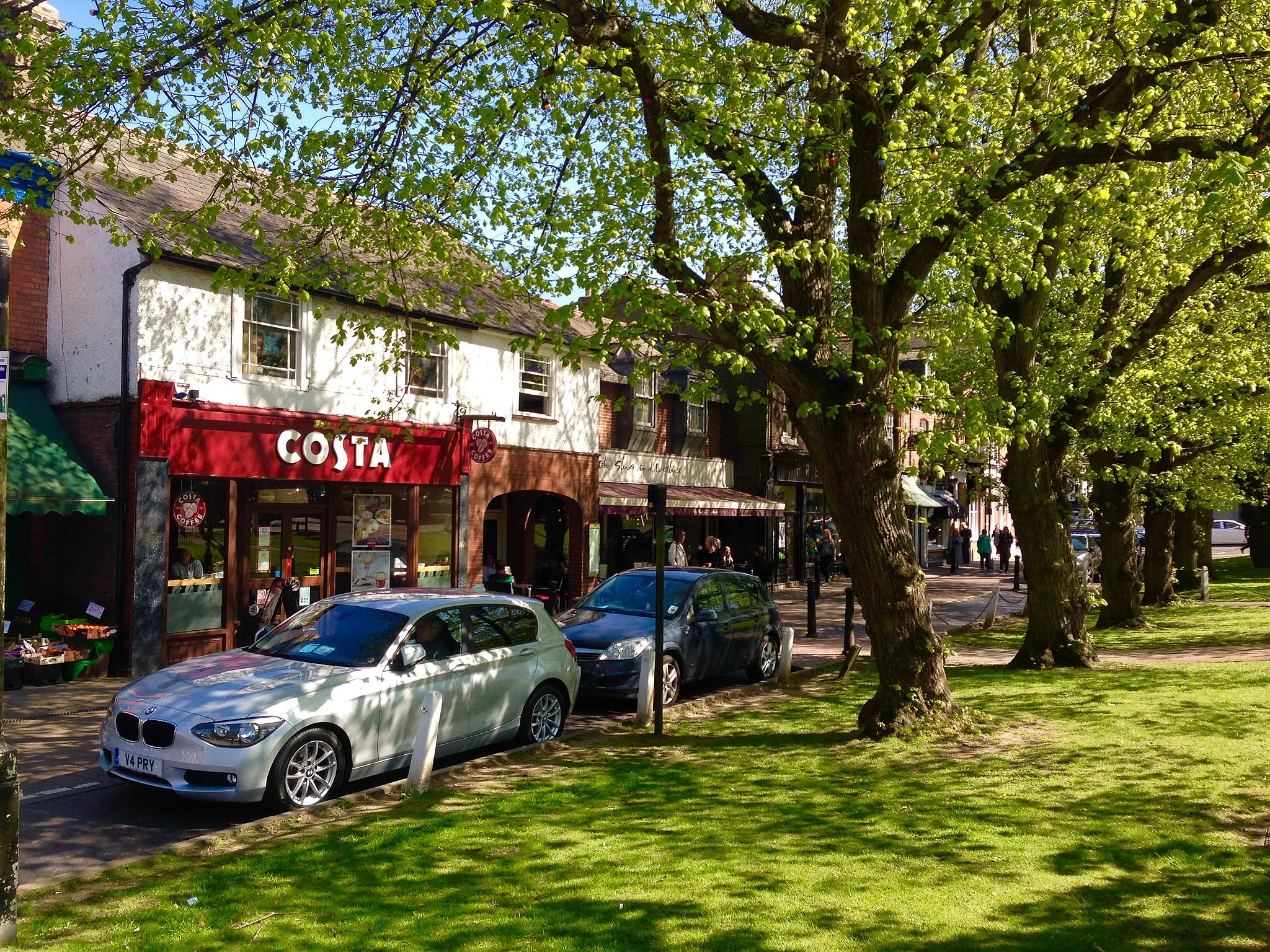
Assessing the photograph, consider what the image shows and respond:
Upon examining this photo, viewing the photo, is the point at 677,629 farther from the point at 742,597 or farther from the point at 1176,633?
the point at 1176,633

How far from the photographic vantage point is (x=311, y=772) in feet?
25.1

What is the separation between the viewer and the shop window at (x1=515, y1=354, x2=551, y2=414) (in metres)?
21.0

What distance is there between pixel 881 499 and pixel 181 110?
7.04m

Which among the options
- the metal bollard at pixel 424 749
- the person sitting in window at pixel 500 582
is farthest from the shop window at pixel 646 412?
the metal bollard at pixel 424 749

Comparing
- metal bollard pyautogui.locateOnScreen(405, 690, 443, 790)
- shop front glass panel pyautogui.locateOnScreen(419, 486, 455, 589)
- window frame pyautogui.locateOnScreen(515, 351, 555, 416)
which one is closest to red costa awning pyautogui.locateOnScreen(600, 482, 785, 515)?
window frame pyautogui.locateOnScreen(515, 351, 555, 416)

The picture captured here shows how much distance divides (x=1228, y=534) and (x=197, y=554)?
2324 inches

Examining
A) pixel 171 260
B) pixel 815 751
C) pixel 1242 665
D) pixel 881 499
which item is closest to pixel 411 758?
pixel 815 751

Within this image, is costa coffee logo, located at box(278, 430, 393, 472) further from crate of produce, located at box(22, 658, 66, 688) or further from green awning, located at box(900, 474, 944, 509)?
A: green awning, located at box(900, 474, 944, 509)

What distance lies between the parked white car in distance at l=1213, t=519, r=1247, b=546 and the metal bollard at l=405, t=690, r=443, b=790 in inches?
2376

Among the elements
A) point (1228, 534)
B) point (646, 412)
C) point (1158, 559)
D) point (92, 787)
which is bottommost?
point (92, 787)

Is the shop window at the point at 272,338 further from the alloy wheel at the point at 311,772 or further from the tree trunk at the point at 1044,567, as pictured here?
the tree trunk at the point at 1044,567

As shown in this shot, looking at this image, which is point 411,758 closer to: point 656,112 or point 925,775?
point 925,775

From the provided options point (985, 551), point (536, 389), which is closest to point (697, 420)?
point (536, 389)

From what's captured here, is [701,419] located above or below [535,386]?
above
